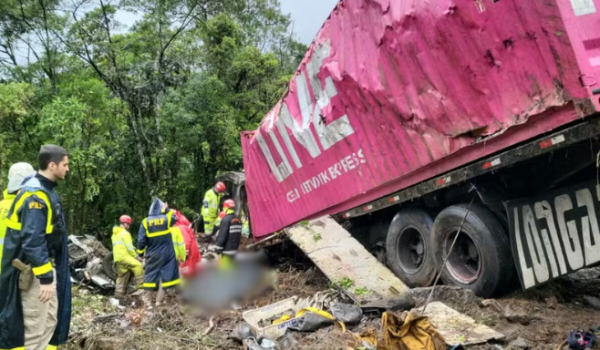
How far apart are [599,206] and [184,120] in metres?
12.6

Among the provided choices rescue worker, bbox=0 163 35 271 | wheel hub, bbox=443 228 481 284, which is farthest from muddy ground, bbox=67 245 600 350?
rescue worker, bbox=0 163 35 271

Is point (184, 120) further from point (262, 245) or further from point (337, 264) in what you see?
point (337, 264)

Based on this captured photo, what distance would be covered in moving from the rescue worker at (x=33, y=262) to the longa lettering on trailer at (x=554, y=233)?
364 cm

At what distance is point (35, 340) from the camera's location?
119 inches

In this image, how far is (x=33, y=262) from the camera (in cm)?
284

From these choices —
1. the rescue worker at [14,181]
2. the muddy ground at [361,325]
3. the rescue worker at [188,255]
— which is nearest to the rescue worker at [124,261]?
the rescue worker at [188,255]

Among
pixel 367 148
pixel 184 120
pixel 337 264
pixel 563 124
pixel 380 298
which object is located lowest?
pixel 380 298

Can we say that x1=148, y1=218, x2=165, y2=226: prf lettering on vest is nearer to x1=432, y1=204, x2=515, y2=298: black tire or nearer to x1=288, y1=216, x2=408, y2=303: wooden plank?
x1=288, y1=216, x2=408, y2=303: wooden plank

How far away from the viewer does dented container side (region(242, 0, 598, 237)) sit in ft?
10.6

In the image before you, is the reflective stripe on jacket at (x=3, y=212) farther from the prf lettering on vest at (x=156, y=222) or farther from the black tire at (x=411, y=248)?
the black tire at (x=411, y=248)

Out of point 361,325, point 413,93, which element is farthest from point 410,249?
point 413,93

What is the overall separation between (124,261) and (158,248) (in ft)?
3.80

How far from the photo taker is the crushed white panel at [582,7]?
3.01m

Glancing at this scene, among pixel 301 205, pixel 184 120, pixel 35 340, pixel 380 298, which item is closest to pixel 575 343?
pixel 380 298
